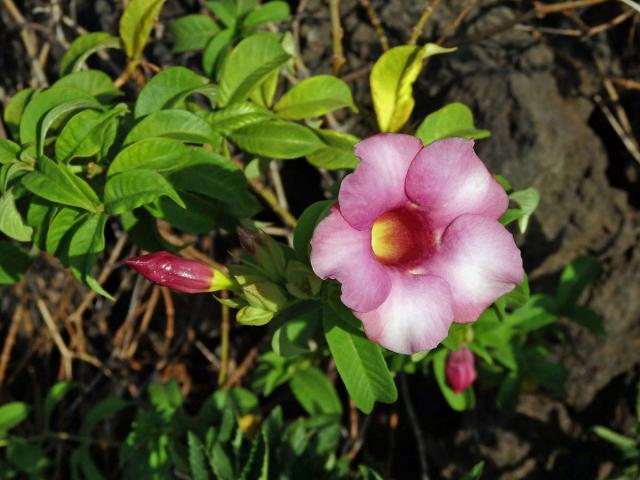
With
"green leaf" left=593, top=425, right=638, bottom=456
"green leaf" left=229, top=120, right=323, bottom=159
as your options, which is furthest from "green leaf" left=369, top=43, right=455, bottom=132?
"green leaf" left=593, top=425, right=638, bottom=456

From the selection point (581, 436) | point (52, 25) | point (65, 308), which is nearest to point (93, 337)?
point (65, 308)

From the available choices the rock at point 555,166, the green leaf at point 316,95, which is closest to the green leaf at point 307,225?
the green leaf at point 316,95

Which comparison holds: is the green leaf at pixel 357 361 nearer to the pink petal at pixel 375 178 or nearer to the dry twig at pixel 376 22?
the pink petal at pixel 375 178

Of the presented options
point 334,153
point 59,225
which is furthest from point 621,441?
point 59,225

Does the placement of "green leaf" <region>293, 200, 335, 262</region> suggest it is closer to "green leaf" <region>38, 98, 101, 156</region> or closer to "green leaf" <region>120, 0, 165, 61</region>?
"green leaf" <region>38, 98, 101, 156</region>

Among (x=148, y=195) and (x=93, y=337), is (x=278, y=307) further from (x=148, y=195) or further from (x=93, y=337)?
(x=93, y=337)

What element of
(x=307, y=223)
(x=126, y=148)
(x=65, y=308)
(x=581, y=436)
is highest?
(x=126, y=148)
